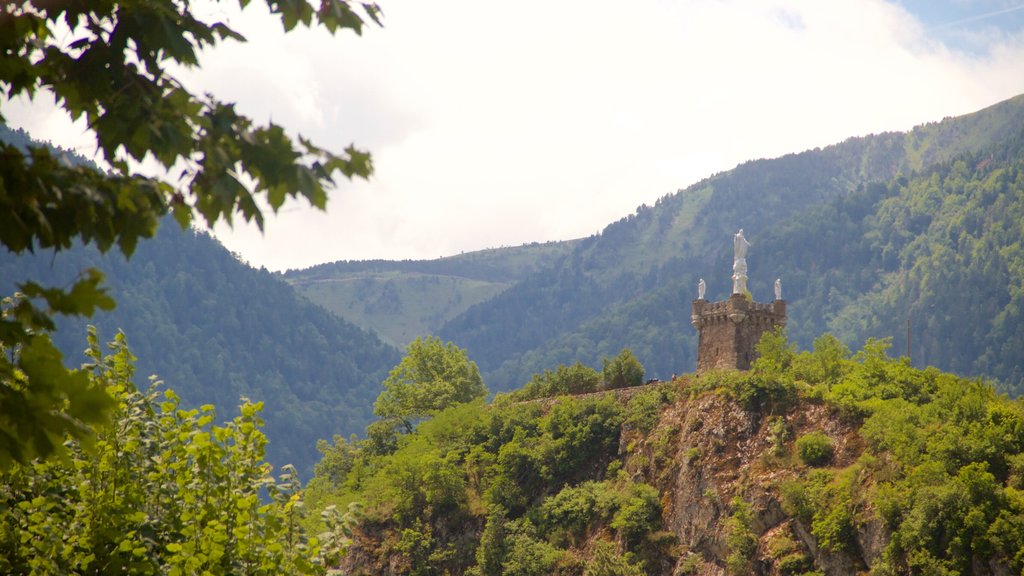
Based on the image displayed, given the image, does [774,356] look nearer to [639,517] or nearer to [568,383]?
[639,517]

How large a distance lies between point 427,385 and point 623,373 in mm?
16986

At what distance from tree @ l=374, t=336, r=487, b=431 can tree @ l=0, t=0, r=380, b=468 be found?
7569 centimetres

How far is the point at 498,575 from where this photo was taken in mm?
65875

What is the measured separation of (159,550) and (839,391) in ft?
146

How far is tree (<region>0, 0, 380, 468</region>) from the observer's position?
337 inches

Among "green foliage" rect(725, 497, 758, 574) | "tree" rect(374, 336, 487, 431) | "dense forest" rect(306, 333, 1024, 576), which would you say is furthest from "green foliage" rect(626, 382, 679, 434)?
"tree" rect(374, 336, 487, 431)

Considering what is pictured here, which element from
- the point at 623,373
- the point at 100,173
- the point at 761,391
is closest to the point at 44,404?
the point at 100,173

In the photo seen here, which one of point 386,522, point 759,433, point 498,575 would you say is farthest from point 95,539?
point 386,522

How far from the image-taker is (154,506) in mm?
18391

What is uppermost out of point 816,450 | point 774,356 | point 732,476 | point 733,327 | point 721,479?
point 733,327

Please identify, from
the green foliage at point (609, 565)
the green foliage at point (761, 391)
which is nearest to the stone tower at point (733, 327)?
the green foliage at point (761, 391)

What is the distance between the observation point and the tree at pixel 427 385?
87188mm

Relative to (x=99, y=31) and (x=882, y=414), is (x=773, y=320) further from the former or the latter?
(x=99, y=31)

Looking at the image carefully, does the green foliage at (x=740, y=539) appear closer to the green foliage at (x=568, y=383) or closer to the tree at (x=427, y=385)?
the green foliage at (x=568, y=383)
